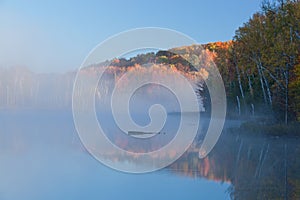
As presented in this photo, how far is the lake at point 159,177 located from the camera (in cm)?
566

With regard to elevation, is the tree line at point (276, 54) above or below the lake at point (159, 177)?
above

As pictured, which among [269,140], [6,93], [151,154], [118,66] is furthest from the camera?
[6,93]

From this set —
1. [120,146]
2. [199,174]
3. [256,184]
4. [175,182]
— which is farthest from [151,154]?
[256,184]

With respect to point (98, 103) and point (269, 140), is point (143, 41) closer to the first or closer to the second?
point (269, 140)

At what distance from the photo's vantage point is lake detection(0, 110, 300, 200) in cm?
566

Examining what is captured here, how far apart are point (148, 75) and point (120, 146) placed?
18.7ft

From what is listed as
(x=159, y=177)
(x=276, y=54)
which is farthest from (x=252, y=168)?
(x=276, y=54)

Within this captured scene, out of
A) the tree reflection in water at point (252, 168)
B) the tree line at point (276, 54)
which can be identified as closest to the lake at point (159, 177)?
the tree reflection in water at point (252, 168)

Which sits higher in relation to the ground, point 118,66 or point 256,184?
point 118,66

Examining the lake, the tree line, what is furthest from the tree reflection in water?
the tree line

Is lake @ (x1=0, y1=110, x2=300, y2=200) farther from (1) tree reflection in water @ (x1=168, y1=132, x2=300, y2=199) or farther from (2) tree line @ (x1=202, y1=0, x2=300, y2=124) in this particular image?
(2) tree line @ (x1=202, y1=0, x2=300, y2=124)

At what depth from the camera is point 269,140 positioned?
1300 cm

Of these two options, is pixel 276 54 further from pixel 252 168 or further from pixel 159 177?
pixel 159 177

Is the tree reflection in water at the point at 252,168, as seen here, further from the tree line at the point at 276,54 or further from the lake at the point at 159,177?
the tree line at the point at 276,54
